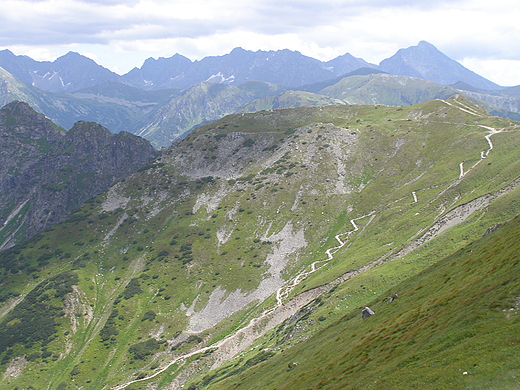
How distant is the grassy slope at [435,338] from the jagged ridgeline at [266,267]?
0.44m

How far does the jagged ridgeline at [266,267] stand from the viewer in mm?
70062

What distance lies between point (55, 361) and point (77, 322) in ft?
59.7

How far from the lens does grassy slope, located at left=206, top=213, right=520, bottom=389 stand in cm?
2612

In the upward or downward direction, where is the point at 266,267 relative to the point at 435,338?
downward

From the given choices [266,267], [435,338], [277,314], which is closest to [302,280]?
[277,314]

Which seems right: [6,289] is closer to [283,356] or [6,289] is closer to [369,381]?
[283,356]

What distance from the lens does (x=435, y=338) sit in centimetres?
3253

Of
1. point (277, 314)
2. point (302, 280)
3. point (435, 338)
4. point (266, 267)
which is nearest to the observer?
point (435, 338)

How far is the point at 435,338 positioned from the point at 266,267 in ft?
350

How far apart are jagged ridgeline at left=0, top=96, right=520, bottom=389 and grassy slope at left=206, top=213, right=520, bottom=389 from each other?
0.44m

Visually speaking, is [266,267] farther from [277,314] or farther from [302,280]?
[277,314]

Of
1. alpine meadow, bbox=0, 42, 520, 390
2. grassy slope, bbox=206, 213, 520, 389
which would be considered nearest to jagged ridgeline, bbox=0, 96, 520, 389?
grassy slope, bbox=206, 213, 520, 389

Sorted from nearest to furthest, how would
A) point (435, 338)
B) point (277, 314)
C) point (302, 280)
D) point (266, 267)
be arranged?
point (435, 338)
point (277, 314)
point (302, 280)
point (266, 267)

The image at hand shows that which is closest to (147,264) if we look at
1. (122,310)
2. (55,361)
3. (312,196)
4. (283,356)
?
(122,310)
